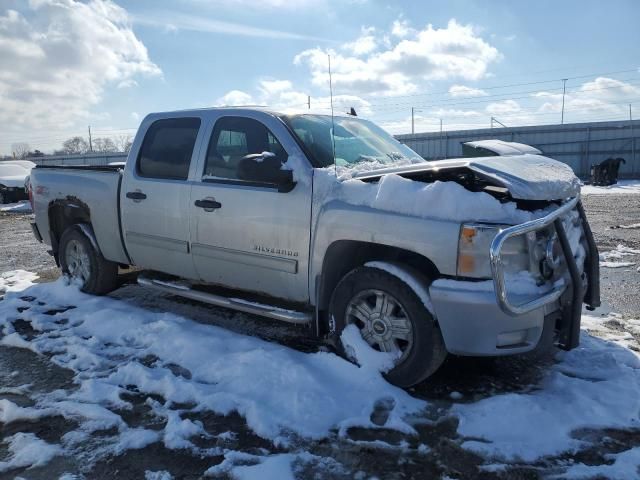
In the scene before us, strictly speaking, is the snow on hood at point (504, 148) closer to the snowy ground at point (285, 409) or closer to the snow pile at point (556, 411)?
the snowy ground at point (285, 409)

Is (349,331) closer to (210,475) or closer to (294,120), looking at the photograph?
(210,475)

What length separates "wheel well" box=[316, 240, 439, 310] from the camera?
3.58 m

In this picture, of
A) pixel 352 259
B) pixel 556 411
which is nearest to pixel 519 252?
pixel 556 411

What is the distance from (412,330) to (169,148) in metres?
2.92

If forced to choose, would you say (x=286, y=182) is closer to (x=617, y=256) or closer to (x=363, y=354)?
(x=363, y=354)

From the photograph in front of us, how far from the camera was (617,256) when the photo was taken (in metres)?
7.40

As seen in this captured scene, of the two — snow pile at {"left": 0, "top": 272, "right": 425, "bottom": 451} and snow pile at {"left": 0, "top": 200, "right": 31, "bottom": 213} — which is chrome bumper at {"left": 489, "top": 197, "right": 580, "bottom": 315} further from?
snow pile at {"left": 0, "top": 200, "right": 31, "bottom": 213}

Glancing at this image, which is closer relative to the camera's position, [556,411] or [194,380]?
[556,411]

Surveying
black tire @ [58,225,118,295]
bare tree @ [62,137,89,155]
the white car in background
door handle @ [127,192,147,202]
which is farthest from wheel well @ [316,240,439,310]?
bare tree @ [62,137,89,155]

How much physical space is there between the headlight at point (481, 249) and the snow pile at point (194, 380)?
93 centimetres

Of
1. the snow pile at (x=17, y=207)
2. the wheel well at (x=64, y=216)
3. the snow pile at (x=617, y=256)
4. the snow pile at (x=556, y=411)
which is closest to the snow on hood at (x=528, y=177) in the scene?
the snow pile at (x=556, y=411)

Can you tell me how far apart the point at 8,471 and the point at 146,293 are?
331 cm

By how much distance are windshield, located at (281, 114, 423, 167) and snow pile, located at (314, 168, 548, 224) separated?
0.39 m

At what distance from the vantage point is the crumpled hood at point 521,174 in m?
3.15
